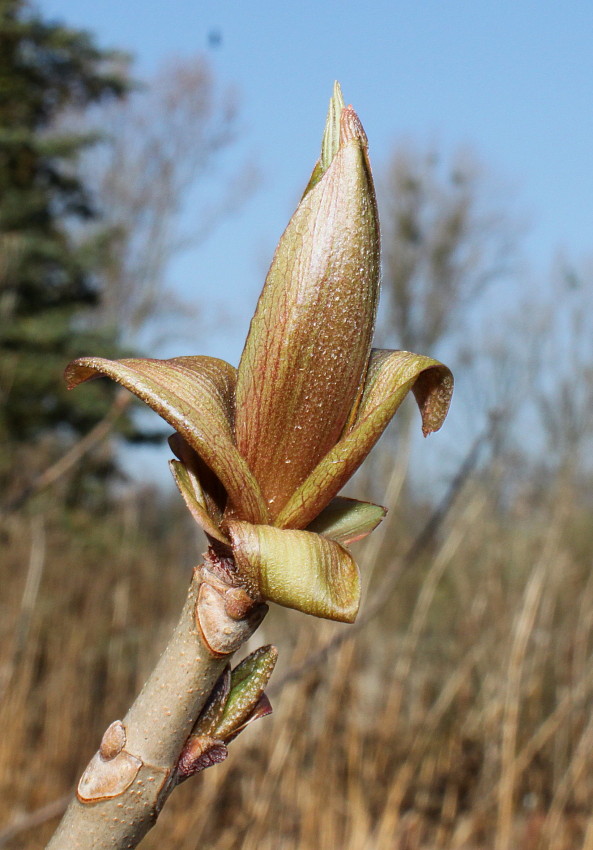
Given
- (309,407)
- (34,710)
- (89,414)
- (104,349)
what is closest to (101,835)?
(309,407)

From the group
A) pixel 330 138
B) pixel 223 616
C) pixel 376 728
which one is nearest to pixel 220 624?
pixel 223 616

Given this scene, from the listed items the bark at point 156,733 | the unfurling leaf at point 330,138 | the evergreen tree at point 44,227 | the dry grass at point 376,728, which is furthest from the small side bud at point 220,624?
the evergreen tree at point 44,227

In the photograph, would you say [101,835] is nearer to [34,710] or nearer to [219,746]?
[219,746]

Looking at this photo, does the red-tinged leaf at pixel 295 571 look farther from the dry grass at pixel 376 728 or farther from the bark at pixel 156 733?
the dry grass at pixel 376 728

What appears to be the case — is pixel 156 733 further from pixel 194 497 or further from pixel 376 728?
pixel 376 728

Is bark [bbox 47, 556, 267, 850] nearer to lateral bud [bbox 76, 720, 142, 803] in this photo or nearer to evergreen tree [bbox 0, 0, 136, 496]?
lateral bud [bbox 76, 720, 142, 803]
